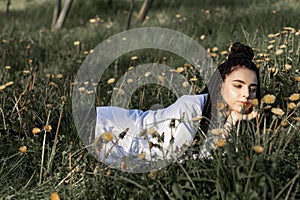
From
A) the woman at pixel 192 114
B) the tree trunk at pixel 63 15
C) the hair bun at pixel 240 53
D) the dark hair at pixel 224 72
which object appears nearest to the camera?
the woman at pixel 192 114

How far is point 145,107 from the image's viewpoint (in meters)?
3.24

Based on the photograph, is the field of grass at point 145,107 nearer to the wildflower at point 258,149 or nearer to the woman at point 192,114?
the wildflower at point 258,149

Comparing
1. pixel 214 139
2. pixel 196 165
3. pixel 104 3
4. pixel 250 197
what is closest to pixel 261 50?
pixel 214 139

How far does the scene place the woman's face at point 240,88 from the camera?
2.49 meters

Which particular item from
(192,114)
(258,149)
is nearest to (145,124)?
(192,114)

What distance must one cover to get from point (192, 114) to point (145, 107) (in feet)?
2.00

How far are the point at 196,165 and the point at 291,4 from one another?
169 inches


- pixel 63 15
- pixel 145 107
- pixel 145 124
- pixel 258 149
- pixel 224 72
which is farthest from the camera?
pixel 63 15

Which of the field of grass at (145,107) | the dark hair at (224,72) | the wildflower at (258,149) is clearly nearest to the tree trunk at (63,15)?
the field of grass at (145,107)

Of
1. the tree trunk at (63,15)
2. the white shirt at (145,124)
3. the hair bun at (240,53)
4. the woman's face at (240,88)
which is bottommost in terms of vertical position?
the white shirt at (145,124)

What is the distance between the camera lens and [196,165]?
79.9 inches

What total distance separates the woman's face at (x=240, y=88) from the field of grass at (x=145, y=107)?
0.45 ft

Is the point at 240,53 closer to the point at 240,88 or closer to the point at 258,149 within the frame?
the point at 240,88

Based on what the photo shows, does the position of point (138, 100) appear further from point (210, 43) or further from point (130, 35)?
point (130, 35)
